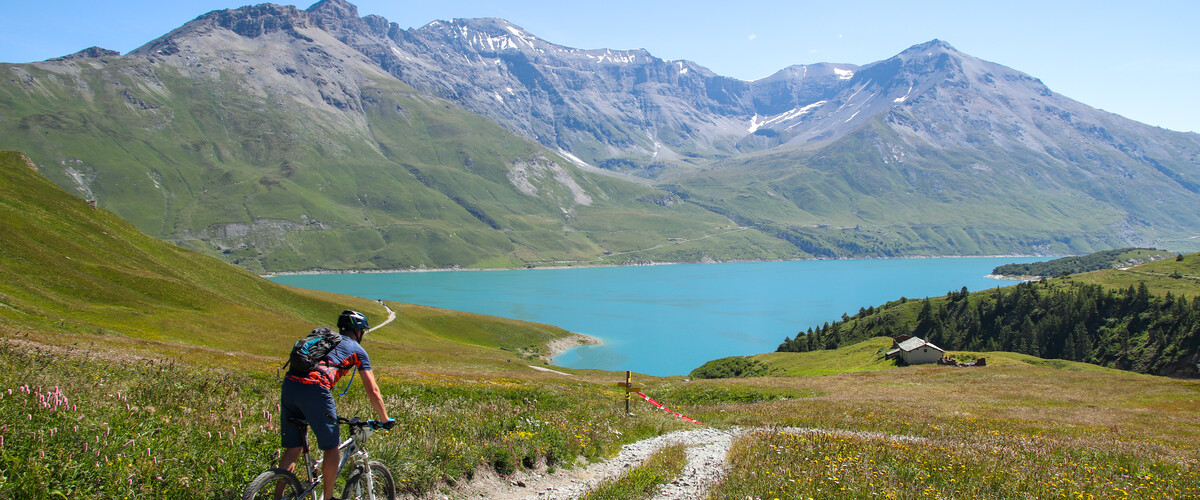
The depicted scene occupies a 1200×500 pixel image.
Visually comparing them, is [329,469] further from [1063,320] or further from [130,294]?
[1063,320]

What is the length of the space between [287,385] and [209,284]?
281ft

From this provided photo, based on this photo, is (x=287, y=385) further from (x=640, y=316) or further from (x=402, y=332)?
(x=640, y=316)

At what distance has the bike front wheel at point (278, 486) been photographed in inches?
301

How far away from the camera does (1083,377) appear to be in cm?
5216

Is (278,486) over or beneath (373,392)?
beneath

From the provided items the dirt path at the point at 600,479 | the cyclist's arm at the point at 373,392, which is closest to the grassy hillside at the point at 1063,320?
the dirt path at the point at 600,479

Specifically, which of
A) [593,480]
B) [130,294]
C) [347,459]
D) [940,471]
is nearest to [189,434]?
[347,459]

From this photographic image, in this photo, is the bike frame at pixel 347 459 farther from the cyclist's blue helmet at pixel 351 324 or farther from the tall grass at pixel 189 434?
the cyclist's blue helmet at pixel 351 324

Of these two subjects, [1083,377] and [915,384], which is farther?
[1083,377]

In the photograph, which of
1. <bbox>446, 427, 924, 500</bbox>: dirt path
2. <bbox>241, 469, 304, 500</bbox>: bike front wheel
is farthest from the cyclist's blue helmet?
<bbox>446, 427, 924, 500</bbox>: dirt path

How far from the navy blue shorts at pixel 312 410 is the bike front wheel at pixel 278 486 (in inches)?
19.6

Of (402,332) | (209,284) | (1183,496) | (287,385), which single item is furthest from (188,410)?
(402,332)

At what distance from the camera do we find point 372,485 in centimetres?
Answer: 916

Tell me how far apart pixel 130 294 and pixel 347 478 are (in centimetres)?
6555
